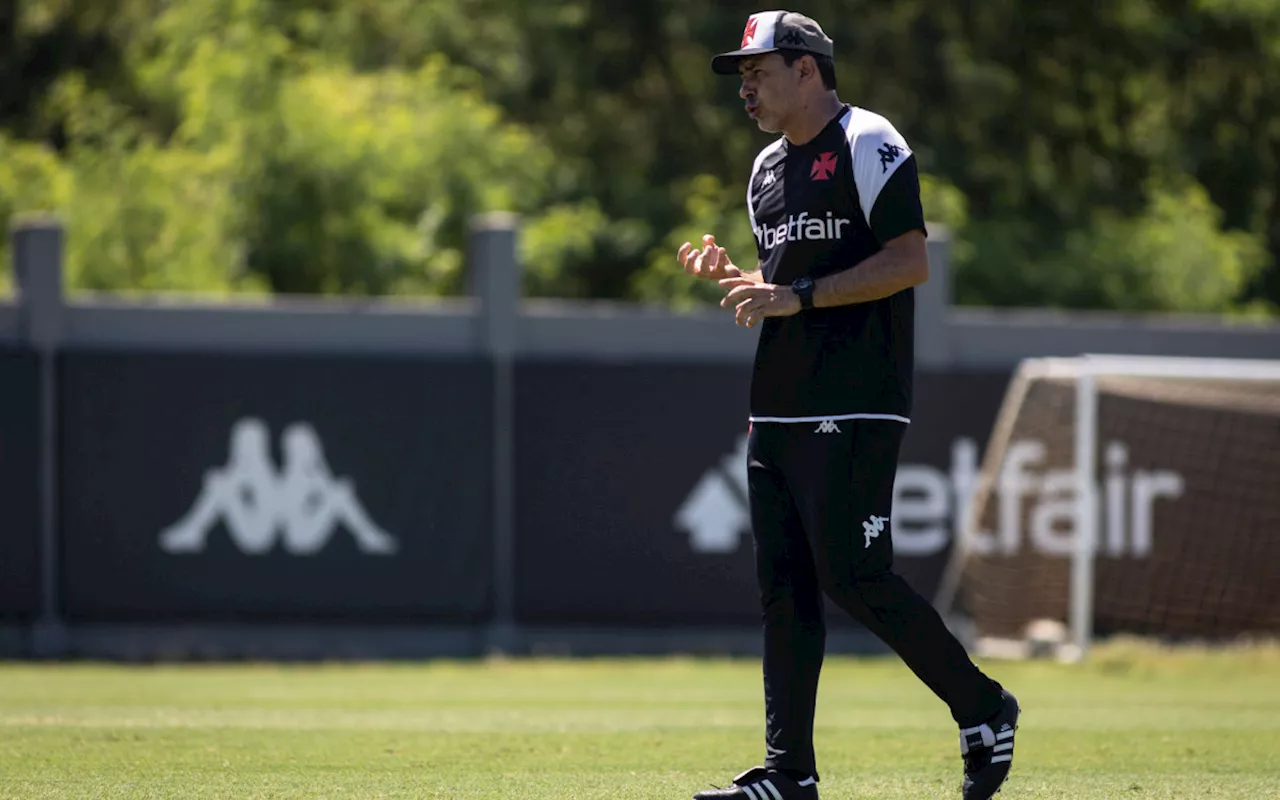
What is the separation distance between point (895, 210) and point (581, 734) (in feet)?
10.9

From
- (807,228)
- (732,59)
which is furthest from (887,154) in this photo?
(732,59)

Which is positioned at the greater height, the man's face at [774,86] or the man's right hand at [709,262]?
the man's face at [774,86]

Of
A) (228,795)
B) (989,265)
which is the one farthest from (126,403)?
(989,265)

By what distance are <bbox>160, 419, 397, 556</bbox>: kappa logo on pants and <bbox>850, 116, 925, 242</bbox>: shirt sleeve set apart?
10.4 meters

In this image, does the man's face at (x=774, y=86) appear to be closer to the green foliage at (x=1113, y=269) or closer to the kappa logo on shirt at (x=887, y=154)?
the kappa logo on shirt at (x=887, y=154)

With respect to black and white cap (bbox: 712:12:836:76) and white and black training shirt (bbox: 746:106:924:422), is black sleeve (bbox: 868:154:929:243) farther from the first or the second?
black and white cap (bbox: 712:12:836:76)

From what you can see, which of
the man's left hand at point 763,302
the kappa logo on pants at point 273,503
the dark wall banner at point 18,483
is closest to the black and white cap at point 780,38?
the man's left hand at point 763,302

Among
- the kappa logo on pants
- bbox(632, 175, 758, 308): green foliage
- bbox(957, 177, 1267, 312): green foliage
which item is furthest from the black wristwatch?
bbox(957, 177, 1267, 312): green foliage

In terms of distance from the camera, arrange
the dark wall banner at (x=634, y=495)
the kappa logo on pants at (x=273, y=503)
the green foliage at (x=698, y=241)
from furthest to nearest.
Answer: the green foliage at (x=698, y=241) → the dark wall banner at (x=634, y=495) → the kappa logo on pants at (x=273, y=503)

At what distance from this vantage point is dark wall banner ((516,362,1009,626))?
15.7m

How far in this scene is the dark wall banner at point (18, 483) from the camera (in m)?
15.2

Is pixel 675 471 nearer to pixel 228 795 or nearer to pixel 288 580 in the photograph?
pixel 288 580

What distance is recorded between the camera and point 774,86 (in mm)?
5648

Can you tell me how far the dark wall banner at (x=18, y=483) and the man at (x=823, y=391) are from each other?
10525 millimetres
